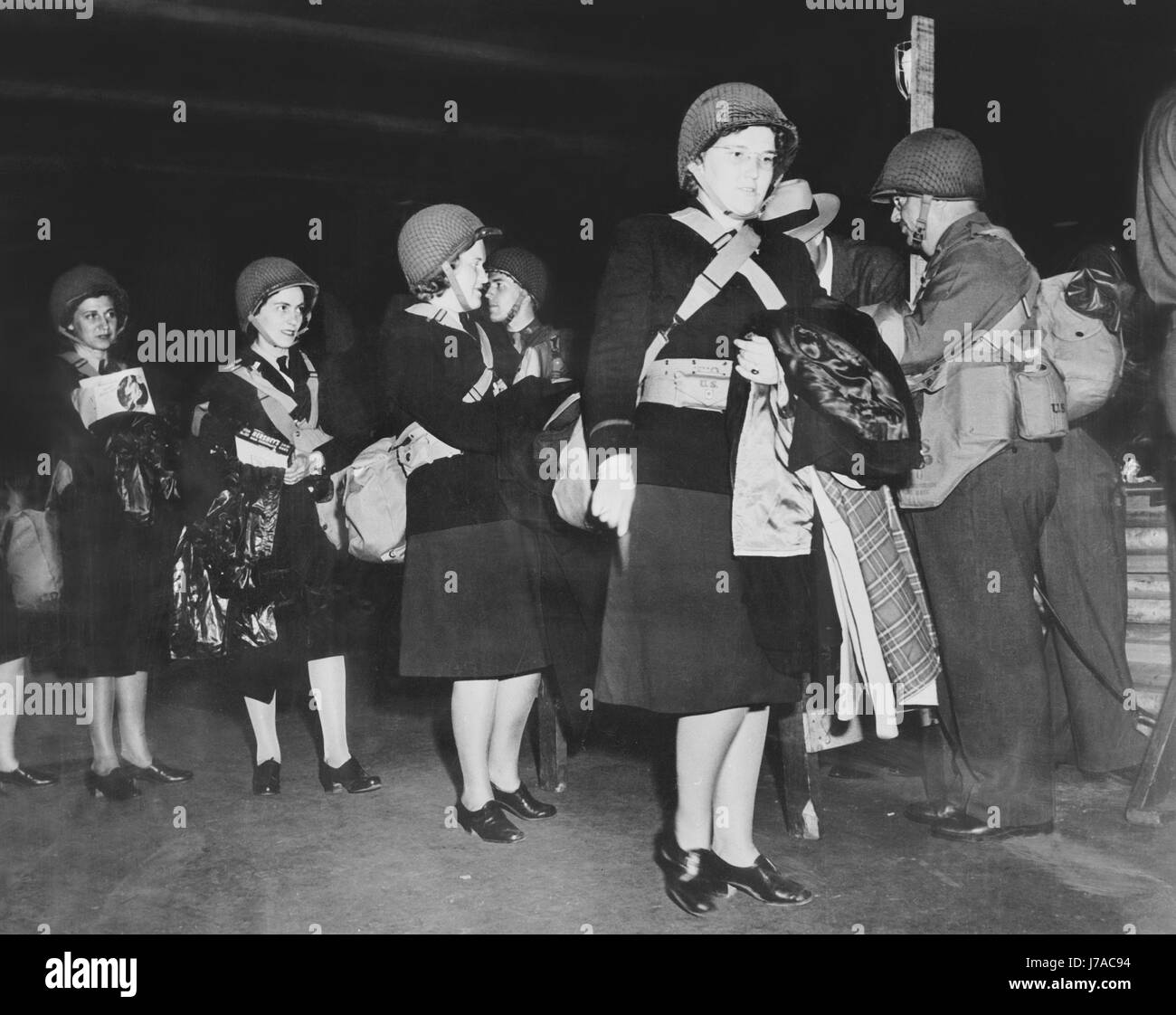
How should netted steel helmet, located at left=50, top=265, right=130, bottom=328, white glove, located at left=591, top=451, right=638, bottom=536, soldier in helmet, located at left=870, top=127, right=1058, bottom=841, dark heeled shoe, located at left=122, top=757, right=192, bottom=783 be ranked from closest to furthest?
white glove, located at left=591, top=451, right=638, bottom=536 → soldier in helmet, located at left=870, top=127, right=1058, bottom=841 → netted steel helmet, located at left=50, top=265, right=130, bottom=328 → dark heeled shoe, located at left=122, top=757, right=192, bottom=783

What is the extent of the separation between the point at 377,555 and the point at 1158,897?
2436 mm

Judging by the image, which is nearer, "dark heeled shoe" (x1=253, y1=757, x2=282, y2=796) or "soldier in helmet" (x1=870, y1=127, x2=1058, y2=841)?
"soldier in helmet" (x1=870, y1=127, x2=1058, y2=841)

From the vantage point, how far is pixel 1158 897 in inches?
122

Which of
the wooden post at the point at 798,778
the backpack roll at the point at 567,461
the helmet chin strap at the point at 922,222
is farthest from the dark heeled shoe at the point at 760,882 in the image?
the helmet chin strap at the point at 922,222

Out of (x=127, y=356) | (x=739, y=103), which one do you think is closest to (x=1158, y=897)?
(x=739, y=103)

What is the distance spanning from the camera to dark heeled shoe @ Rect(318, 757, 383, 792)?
3.71 m

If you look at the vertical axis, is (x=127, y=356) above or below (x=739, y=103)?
below

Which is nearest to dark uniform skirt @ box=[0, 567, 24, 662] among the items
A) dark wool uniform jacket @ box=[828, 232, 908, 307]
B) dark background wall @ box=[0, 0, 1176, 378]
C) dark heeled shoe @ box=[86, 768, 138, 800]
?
dark heeled shoe @ box=[86, 768, 138, 800]

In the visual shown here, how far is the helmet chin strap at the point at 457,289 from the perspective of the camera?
11.4 feet

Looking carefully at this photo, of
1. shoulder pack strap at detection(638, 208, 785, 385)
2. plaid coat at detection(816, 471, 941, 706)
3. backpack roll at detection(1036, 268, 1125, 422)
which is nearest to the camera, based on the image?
shoulder pack strap at detection(638, 208, 785, 385)

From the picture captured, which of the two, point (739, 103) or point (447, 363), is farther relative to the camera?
point (447, 363)

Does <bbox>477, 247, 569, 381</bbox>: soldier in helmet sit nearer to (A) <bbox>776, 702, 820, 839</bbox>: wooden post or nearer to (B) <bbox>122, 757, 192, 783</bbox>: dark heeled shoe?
(A) <bbox>776, 702, 820, 839</bbox>: wooden post

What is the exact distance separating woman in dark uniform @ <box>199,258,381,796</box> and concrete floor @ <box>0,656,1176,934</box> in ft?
0.25

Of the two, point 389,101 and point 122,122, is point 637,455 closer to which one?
point 389,101
